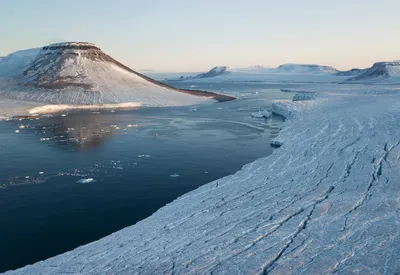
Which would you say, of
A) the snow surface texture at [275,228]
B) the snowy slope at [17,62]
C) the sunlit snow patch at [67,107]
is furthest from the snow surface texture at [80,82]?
the snow surface texture at [275,228]

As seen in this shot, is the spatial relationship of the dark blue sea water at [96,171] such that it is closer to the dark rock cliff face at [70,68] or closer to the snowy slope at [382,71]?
the dark rock cliff face at [70,68]

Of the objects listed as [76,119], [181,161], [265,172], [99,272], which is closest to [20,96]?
[76,119]

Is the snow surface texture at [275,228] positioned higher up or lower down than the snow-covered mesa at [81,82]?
lower down

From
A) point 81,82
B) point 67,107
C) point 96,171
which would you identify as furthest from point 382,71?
point 96,171

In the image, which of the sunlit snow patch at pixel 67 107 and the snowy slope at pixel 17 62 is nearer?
the sunlit snow patch at pixel 67 107

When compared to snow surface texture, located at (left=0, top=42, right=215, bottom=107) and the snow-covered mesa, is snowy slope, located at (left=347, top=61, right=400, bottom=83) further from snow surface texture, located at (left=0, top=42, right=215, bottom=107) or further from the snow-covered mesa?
snow surface texture, located at (left=0, top=42, right=215, bottom=107)

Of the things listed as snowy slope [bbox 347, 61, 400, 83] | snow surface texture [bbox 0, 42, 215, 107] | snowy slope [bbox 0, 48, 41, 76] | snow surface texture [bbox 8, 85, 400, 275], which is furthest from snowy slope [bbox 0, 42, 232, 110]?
snowy slope [bbox 347, 61, 400, 83]

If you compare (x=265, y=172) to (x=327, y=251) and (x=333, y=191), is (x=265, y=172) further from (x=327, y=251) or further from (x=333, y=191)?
(x=327, y=251)

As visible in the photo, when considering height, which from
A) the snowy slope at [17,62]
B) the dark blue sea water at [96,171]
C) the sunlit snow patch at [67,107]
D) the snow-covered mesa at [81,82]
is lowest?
the dark blue sea water at [96,171]

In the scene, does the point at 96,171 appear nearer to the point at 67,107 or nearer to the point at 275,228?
the point at 275,228
